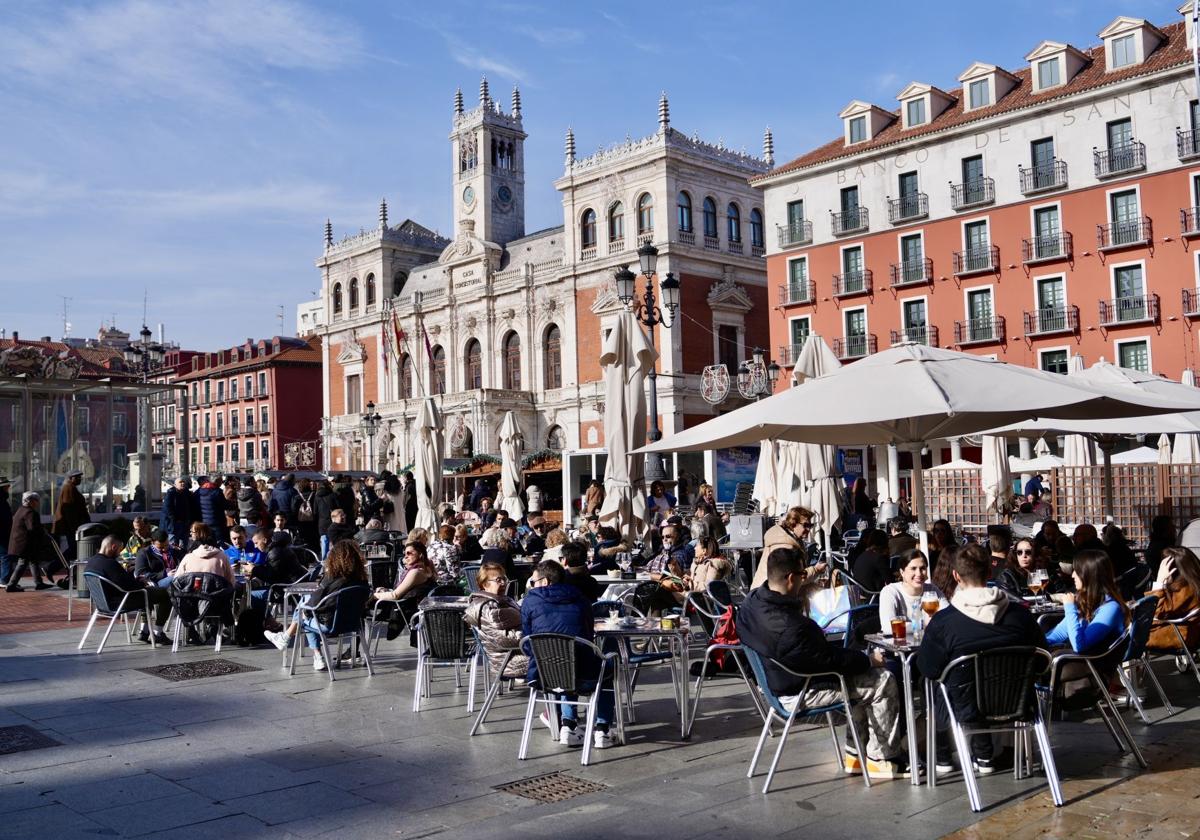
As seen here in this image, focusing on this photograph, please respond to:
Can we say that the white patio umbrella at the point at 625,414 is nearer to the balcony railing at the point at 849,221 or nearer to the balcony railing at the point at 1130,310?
the balcony railing at the point at 1130,310

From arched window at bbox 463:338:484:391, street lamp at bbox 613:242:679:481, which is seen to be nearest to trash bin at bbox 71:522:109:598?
street lamp at bbox 613:242:679:481

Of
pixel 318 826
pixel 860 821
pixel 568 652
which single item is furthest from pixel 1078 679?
pixel 318 826

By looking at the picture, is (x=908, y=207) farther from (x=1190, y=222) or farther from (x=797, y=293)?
(x=1190, y=222)

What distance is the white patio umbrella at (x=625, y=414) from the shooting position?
12.0 meters

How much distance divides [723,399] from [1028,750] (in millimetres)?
32350

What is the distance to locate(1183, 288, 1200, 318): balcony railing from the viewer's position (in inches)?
1064

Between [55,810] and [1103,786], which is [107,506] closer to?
[55,810]

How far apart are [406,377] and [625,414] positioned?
39.6 m

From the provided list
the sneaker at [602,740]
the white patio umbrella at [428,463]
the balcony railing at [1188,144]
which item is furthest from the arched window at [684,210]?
the sneaker at [602,740]

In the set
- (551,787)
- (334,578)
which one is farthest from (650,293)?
(551,787)

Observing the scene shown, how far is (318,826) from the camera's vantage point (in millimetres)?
4922

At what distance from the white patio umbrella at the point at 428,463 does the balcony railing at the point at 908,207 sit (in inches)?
721

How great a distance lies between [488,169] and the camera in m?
49.1

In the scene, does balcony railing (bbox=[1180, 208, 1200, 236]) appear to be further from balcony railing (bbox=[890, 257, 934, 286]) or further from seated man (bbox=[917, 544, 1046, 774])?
seated man (bbox=[917, 544, 1046, 774])
